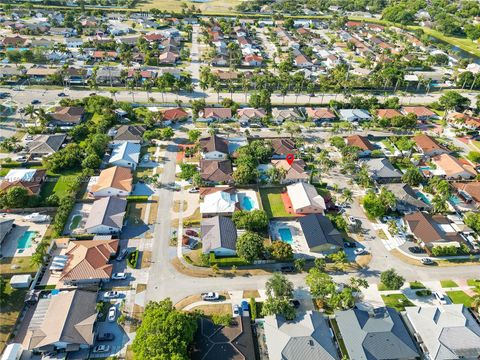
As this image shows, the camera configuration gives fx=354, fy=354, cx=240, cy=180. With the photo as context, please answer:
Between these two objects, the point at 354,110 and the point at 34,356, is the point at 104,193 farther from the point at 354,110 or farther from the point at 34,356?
the point at 354,110

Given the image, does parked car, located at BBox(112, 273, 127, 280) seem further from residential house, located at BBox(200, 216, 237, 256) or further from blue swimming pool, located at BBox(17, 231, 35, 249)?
blue swimming pool, located at BBox(17, 231, 35, 249)

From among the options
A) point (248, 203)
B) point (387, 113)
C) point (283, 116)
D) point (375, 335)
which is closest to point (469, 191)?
point (387, 113)

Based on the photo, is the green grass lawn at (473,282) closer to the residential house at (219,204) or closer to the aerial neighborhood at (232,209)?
the aerial neighborhood at (232,209)

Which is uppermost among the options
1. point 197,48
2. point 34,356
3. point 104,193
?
→ point 197,48

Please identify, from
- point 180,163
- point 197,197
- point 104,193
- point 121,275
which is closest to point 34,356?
point 121,275

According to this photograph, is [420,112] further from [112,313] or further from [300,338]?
[112,313]

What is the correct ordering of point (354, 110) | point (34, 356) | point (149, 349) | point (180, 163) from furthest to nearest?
point (354, 110), point (180, 163), point (34, 356), point (149, 349)
